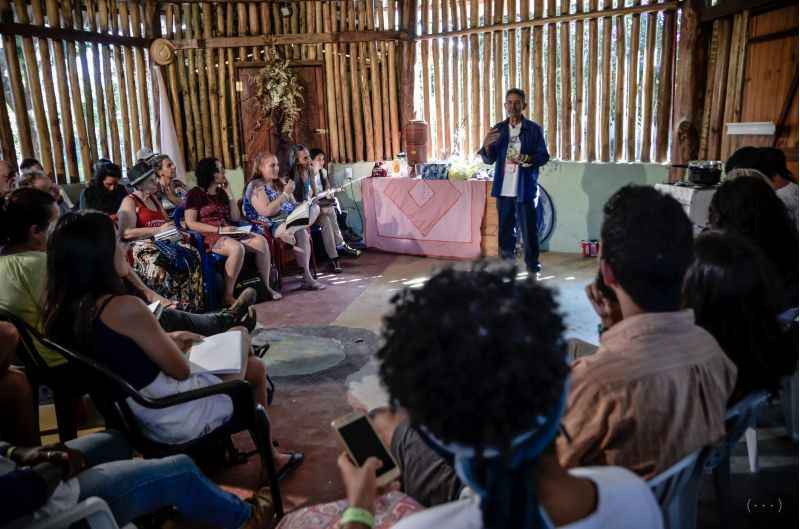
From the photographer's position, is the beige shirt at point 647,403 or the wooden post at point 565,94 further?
the wooden post at point 565,94

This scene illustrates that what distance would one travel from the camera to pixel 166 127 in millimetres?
8188

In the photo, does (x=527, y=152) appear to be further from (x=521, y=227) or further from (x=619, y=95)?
(x=619, y=95)

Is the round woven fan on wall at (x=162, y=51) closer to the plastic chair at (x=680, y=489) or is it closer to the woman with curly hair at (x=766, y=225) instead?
the woman with curly hair at (x=766, y=225)

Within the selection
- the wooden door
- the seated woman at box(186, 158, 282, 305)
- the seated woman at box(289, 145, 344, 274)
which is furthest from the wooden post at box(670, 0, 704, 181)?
the wooden door

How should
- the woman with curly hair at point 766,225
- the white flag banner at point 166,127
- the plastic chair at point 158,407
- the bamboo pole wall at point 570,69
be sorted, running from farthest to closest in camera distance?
1. the white flag banner at point 166,127
2. the bamboo pole wall at point 570,69
3. the woman with curly hair at point 766,225
4. the plastic chair at point 158,407

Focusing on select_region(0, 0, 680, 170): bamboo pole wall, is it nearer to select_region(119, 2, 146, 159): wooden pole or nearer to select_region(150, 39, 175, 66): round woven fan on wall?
select_region(119, 2, 146, 159): wooden pole

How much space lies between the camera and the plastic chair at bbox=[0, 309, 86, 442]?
2643 mm

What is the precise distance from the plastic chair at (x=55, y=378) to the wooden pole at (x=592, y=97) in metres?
5.89

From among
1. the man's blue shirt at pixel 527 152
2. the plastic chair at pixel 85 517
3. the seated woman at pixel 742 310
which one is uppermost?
the man's blue shirt at pixel 527 152

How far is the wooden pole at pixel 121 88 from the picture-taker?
25.2 feet

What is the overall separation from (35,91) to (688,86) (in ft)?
22.9

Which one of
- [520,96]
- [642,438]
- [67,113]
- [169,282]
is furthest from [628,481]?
[67,113]

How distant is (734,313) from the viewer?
1.97 metres

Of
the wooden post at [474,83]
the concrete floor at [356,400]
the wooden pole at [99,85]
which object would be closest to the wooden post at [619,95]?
the concrete floor at [356,400]
